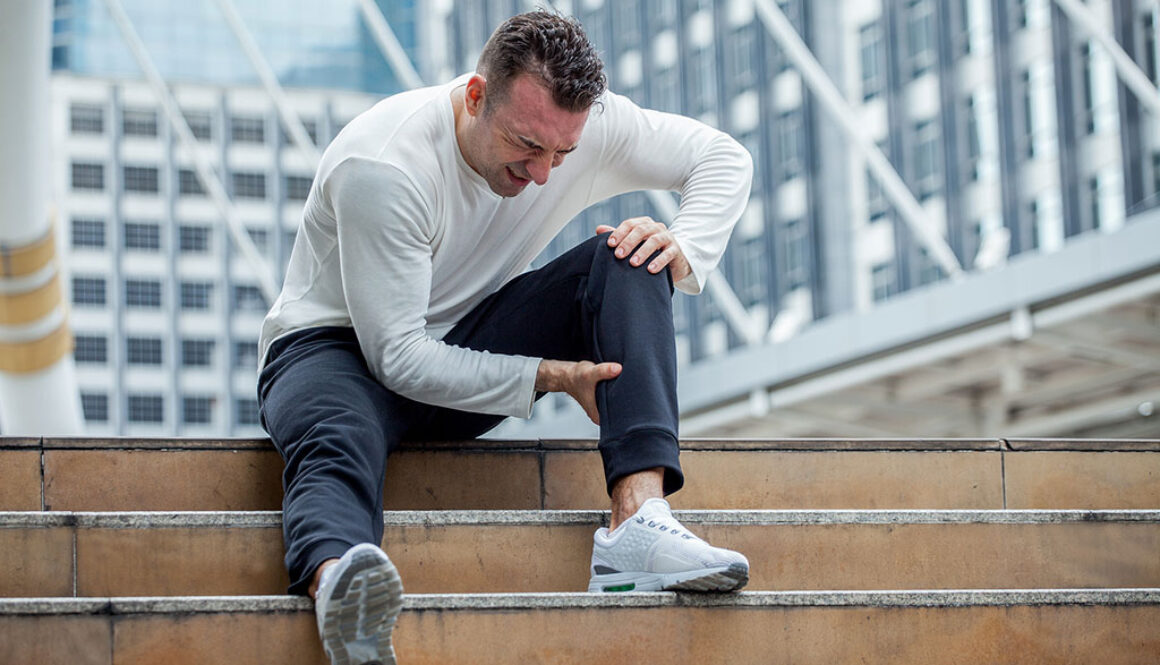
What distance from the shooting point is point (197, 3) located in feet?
239

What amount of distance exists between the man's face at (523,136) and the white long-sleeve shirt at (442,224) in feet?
0.27

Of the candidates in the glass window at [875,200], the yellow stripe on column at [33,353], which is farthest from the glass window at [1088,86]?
the yellow stripe on column at [33,353]

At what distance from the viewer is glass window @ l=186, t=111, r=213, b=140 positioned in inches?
2682

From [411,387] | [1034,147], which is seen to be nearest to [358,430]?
[411,387]

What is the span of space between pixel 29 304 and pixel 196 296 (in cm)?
5676

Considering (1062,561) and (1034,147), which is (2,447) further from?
(1034,147)

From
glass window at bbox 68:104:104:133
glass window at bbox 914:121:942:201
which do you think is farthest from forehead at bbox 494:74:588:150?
glass window at bbox 68:104:104:133

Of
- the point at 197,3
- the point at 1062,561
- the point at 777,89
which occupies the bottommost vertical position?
the point at 1062,561

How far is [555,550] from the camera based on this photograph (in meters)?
3.08

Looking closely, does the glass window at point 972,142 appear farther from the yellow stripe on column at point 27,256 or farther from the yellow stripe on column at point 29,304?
the yellow stripe on column at point 27,256

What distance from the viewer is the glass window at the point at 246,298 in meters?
66.3

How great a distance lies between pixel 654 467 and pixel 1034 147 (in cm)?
2752

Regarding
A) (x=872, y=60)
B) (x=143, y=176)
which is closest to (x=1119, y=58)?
(x=872, y=60)

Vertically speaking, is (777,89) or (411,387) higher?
(777,89)
